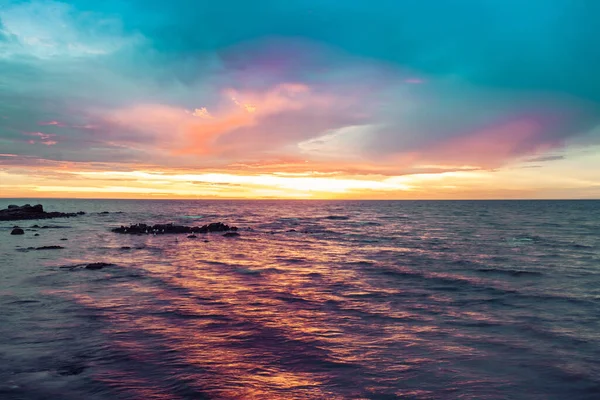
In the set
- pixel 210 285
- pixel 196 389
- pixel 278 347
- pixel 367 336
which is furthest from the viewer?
pixel 210 285

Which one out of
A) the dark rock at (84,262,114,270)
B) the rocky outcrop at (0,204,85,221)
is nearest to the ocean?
the dark rock at (84,262,114,270)

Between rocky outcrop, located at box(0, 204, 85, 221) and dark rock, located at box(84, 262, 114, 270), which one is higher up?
rocky outcrop, located at box(0, 204, 85, 221)

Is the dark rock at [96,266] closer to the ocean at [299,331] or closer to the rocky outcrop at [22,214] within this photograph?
the ocean at [299,331]

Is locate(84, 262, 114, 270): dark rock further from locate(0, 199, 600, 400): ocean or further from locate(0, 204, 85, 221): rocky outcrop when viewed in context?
locate(0, 204, 85, 221): rocky outcrop

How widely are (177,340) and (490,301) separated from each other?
14736 mm

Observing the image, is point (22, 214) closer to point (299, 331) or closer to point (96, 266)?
point (96, 266)

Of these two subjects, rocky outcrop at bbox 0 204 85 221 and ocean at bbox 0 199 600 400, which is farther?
rocky outcrop at bbox 0 204 85 221

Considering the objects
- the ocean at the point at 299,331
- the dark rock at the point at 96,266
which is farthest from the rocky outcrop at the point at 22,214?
the dark rock at the point at 96,266

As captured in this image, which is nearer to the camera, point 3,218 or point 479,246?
point 479,246

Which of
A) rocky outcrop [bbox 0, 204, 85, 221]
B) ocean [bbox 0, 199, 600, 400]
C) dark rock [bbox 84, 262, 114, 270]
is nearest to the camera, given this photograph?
ocean [bbox 0, 199, 600, 400]

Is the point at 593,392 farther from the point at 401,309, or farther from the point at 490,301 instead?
the point at 490,301

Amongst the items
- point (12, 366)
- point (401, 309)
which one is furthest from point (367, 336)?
point (12, 366)

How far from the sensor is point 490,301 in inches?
736

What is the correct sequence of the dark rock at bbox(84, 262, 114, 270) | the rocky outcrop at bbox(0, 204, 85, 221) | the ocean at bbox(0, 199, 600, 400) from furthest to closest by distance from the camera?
the rocky outcrop at bbox(0, 204, 85, 221), the dark rock at bbox(84, 262, 114, 270), the ocean at bbox(0, 199, 600, 400)
